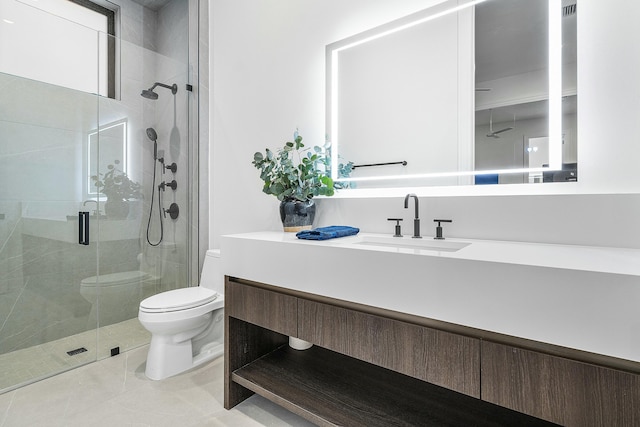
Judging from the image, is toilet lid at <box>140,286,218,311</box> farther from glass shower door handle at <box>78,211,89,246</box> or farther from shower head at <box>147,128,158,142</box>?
shower head at <box>147,128,158,142</box>

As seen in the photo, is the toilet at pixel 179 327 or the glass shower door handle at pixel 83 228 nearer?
the toilet at pixel 179 327

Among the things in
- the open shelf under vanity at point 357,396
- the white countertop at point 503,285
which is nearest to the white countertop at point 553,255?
the white countertop at point 503,285

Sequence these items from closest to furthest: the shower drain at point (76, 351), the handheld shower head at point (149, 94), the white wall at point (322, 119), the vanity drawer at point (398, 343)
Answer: the vanity drawer at point (398, 343) < the white wall at point (322, 119) < the shower drain at point (76, 351) < the handheld shower head at point (149, 94)

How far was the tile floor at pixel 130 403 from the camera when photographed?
150 cm

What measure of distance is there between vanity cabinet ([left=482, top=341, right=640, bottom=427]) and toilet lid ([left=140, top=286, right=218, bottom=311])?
153 cm

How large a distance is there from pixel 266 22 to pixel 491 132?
157 cm

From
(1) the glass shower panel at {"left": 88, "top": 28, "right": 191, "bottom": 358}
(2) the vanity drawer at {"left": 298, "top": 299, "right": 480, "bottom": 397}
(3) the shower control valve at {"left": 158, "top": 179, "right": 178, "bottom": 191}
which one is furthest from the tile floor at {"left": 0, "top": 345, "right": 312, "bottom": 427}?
(3) the shower control valve at {"left": 158, "top": 179, "right": 178, "bottom": 191}

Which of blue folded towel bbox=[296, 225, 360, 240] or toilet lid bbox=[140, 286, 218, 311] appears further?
toilet lid bbox=[140, 286, 218, 311]

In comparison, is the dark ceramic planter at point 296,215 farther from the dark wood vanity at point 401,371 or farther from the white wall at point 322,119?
the dark wood vanity at point 401,371

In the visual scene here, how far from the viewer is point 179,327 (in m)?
1.86

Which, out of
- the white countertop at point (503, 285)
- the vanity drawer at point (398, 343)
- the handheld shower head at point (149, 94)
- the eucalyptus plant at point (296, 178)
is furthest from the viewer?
the handheld shower head at point (149, 94)

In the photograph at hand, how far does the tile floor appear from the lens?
59.2 inches

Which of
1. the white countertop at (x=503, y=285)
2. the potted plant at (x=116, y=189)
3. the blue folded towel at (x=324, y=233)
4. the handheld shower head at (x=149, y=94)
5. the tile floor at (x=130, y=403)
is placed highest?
the handheld shower head at (x=149, y=94)

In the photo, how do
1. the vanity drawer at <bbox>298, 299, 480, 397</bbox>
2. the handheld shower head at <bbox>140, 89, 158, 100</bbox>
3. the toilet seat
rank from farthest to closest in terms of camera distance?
the handheld shower head at <bbox>140, 89, 158, 100</bbox>, the toilet seat, the vanity drawer at <bbox>298, 299, 480, 397</bbox>
